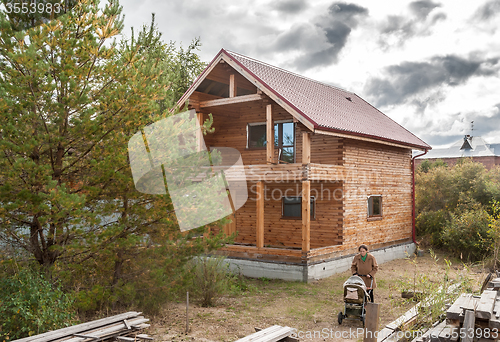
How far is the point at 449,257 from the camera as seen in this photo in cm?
1853

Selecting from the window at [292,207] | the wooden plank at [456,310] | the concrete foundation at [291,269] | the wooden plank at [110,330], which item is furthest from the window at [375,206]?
the wooden plank at [110,330]

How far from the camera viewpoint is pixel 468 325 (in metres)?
6.12

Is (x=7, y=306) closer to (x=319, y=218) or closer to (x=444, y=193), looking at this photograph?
(x=319, y=218)

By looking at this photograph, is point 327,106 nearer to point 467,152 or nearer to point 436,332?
point 436,332

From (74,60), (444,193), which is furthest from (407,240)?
(74,60)

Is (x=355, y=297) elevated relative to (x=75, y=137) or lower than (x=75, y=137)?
lower

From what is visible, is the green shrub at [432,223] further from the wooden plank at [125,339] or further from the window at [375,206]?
the wooden plank at [125,339]

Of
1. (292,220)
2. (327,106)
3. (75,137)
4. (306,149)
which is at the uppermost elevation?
(327,106)

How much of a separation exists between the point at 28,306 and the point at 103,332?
134 cm

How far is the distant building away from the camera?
4777cm

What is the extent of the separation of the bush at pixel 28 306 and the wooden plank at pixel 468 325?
6668 millimetres

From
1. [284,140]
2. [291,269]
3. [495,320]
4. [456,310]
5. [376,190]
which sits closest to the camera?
[495,320]

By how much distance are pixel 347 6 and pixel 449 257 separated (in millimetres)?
14923

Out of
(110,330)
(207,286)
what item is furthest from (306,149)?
(110,330)
